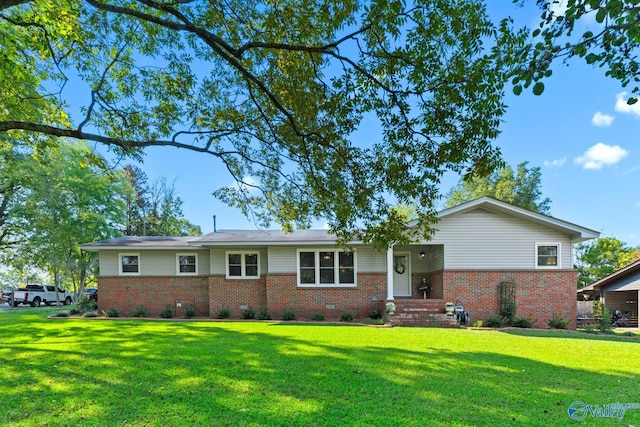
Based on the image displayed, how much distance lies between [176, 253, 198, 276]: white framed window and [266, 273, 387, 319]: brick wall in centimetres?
361

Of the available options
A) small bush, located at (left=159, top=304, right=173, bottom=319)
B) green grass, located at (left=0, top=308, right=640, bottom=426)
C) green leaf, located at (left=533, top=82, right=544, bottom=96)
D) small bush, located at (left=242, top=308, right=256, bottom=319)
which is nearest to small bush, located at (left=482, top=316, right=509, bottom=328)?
green grass, located at (left=0, top=308, right=640, bottom=426)

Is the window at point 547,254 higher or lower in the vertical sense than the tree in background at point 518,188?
lower

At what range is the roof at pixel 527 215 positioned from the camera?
12.0 meters

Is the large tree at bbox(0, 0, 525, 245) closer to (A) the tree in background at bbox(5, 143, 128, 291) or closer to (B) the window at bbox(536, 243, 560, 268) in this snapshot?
(B) the window at bbox(536, 243, 560, 268)

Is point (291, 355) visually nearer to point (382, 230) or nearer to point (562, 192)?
point (382, 230)

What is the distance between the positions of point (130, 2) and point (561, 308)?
1572 centimetres

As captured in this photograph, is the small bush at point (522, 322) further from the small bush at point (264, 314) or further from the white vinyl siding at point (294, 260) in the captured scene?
the small bush at point (264, 314)

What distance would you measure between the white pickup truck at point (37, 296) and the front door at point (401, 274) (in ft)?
87.4

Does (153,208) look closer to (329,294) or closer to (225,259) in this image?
(225,259)

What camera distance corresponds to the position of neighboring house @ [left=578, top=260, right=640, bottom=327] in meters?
18.2

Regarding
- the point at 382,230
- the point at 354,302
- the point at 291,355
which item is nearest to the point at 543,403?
the point at 382,230

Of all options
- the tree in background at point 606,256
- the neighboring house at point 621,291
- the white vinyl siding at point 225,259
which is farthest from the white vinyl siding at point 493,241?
the tree in background at point 606,256

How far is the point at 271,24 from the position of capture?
5535 mm

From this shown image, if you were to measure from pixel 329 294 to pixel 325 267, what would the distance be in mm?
1047
